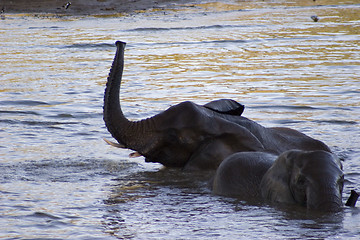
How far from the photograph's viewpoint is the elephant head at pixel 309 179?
5.43 metres

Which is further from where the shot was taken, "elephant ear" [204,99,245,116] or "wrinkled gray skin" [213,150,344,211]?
"elephant ear" [204,99,245,116]

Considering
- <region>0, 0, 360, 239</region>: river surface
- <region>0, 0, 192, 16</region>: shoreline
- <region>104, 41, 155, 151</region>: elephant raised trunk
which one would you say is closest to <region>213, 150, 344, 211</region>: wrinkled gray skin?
<region>0, 0, 360, 239</region>: river surface

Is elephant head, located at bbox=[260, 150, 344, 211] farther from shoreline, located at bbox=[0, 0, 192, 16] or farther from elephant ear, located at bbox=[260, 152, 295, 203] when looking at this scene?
shoreline, located at bbox=[0, 0, 192, 16]

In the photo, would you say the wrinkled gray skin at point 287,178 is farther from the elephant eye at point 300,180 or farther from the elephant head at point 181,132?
the elephant head at point 181,132

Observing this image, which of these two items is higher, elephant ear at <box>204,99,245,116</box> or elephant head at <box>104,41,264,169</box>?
elephant ear at <box>204,99,245,116</box>

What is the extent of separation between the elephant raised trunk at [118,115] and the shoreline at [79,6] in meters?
19.2

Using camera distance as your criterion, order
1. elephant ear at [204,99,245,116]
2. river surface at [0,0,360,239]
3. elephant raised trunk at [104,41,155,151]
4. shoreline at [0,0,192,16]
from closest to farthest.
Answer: river surface at [0,0,360,239] < elephant raised trunk at [104,41,155,151] < elephant ear at [204,99,245,116] < shoreline at [0,0,192,16]

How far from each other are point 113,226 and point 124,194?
1017 mm

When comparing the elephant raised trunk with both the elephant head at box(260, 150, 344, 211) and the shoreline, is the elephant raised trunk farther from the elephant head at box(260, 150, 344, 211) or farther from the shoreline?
the shoreline

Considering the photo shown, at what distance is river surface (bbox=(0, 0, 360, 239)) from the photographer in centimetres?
570

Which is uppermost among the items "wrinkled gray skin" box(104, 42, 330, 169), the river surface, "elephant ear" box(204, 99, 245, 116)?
"elephant ear" box(204, 99, 245, 116)

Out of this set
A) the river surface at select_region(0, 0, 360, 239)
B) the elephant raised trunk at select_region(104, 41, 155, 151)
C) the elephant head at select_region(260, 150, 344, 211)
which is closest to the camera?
the elephant head at select_region(260, 150, 344, 211)

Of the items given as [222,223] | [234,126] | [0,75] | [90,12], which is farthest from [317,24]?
[222,223]

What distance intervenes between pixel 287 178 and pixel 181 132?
1.72 meters
